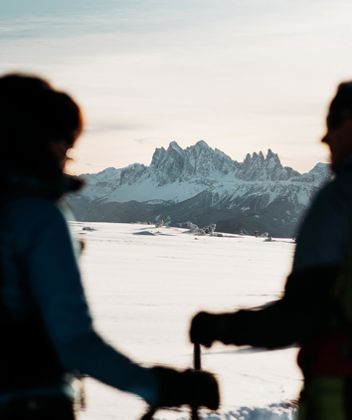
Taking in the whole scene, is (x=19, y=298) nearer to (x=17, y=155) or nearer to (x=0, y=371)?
(x=0, y=371)

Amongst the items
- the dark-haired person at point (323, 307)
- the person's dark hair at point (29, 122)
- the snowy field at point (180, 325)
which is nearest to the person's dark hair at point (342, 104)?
the dark-haired person at point (323, 307)

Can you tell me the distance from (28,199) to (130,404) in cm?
456

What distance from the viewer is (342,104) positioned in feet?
6.99

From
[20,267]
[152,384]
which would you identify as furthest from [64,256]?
[152,384]

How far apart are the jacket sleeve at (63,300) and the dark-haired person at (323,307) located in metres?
0.47

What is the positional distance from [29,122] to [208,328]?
78cm

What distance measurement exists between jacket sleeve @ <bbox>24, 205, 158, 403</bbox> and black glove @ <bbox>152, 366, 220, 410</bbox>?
0.52 ft

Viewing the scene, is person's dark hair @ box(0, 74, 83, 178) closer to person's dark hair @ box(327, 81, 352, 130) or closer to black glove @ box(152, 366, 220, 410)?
black glove @ box(152, 366, 220, 410)

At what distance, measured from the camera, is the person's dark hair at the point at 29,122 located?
6.17 feet

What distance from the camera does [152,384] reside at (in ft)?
6.12

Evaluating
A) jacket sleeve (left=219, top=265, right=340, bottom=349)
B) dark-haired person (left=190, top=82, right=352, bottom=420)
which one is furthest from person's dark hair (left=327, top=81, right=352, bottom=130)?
jacket sleeve (left=219, top=265, right=340, bottom=349)

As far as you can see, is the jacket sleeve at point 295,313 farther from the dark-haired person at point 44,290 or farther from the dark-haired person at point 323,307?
the dark-haired person at point 44,290

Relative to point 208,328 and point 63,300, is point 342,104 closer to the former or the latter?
point 208,328

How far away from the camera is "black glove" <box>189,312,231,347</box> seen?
2162mm
